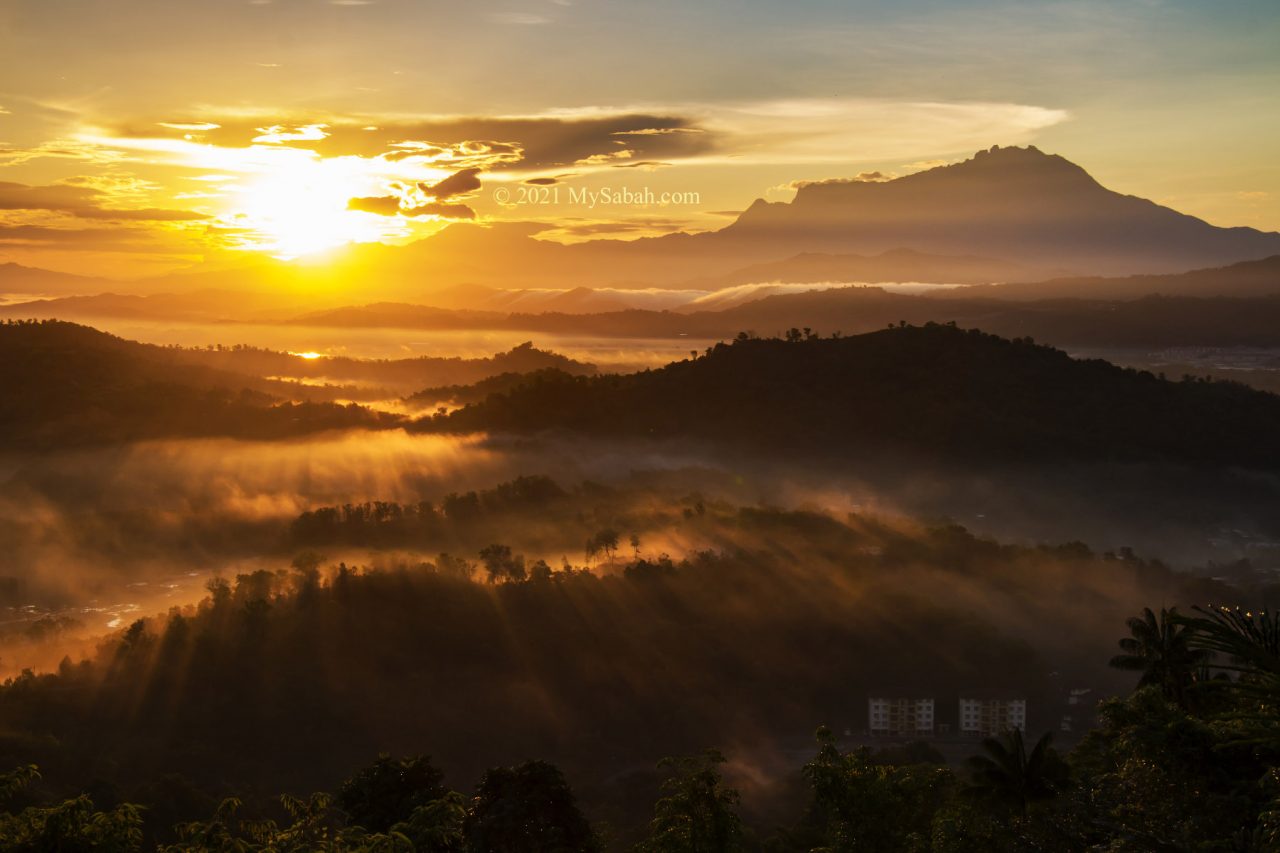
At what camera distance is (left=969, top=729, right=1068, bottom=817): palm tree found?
36.2m

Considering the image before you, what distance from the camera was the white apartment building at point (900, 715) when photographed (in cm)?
14548

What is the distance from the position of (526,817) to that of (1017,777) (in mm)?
16928

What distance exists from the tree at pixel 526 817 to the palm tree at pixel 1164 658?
21173 millimetres

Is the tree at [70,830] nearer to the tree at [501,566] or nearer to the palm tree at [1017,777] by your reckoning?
the palm tree at [1017,777]

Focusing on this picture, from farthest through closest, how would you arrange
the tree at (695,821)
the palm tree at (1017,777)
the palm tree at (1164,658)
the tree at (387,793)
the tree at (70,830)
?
the palm tree at (1164,658), the palm tree at (1017,777), the tree at (695,821), the tree at (387,793), the tree at (70,830)

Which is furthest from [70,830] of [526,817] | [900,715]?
A: [900,715]

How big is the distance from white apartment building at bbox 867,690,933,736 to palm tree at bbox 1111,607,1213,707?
107m

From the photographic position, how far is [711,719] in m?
146

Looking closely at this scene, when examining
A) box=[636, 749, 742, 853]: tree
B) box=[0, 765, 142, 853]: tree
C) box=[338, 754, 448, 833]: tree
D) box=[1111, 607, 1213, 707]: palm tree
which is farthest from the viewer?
box=[1111, 607, 1213, 707]: palm tree

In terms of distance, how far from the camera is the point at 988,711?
470 ft

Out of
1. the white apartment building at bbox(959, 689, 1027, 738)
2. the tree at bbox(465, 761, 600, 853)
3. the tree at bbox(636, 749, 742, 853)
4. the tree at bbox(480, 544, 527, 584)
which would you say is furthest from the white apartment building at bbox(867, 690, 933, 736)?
the tree at bbox(465, 761, 600, 853)

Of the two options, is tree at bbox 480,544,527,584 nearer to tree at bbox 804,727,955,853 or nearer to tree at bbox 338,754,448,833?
tree at bbox 804,727,955,853

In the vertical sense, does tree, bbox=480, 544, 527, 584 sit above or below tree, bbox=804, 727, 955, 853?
below

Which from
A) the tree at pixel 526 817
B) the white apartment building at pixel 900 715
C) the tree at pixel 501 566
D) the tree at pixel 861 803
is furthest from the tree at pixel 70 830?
the tree at pixel 501 566
